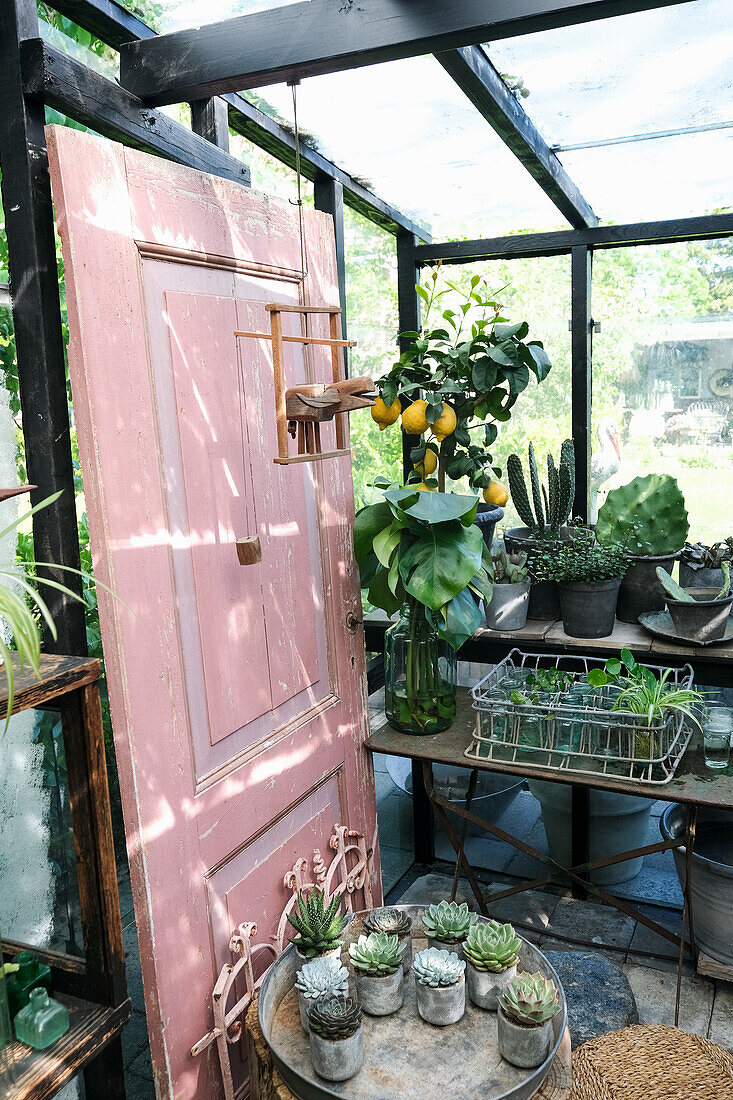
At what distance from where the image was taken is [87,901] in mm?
1442

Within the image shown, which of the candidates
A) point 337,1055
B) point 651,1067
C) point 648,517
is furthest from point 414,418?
point 651,1067

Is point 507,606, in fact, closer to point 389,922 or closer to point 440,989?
point 389,922

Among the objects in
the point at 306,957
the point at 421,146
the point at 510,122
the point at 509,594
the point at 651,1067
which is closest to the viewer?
the point at 306,957

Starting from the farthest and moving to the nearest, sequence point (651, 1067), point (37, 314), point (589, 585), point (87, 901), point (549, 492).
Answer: point (549, 492) → point (589, 585) → point (651, 1067) → point (37, 314) → point (87, 901)

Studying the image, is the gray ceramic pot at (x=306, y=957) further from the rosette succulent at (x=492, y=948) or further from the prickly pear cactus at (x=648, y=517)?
the prickly pear cactus at (x=648, y=517)

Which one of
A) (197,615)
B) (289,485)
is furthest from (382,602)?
(197,615)

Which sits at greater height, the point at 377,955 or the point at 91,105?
the point at 91,105

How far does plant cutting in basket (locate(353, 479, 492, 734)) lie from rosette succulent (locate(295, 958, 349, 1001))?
0.83 metres

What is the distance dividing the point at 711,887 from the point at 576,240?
81.3 inches

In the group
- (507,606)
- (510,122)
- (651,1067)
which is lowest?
(651,1067)

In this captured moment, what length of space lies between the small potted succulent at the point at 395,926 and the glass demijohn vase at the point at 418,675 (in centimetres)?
A: 65

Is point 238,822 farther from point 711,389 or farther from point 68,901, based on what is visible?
point 711,389

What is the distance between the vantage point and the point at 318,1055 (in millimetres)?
1581

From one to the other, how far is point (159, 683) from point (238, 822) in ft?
1.41
